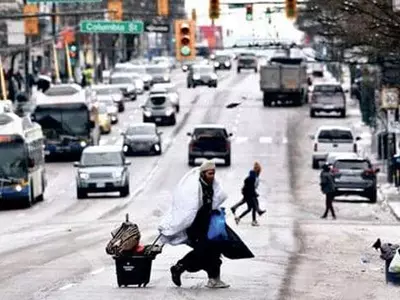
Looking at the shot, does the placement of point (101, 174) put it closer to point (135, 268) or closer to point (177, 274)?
point (135, 268)

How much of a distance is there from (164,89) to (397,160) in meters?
36.0

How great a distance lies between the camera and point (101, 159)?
53594 millimetres

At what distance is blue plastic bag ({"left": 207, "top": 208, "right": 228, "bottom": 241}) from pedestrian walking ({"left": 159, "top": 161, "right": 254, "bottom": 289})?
43mm

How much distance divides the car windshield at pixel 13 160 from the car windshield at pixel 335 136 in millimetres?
19310

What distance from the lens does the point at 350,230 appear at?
36.7 m

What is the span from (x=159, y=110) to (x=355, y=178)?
3410 cm

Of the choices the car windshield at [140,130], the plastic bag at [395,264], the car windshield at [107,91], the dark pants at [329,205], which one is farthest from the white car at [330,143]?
the plastic bag at [395,264]

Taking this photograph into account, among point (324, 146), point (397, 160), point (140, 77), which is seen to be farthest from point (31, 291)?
point (140, 77)

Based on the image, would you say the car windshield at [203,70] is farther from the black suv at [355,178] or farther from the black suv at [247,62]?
the black suv at [355,178]

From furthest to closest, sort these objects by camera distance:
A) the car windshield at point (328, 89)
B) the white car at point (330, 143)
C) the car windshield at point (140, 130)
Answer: the car windshield at point (328, 89) → the car windshield at point (140, 130) → the white car at point (330, 143)

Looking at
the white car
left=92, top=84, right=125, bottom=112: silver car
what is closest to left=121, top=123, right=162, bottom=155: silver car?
the white car

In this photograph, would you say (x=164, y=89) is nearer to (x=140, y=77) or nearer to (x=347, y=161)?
(x=140, y=77)

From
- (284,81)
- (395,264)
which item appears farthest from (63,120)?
(395,264)

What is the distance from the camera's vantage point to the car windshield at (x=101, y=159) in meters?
53.4
